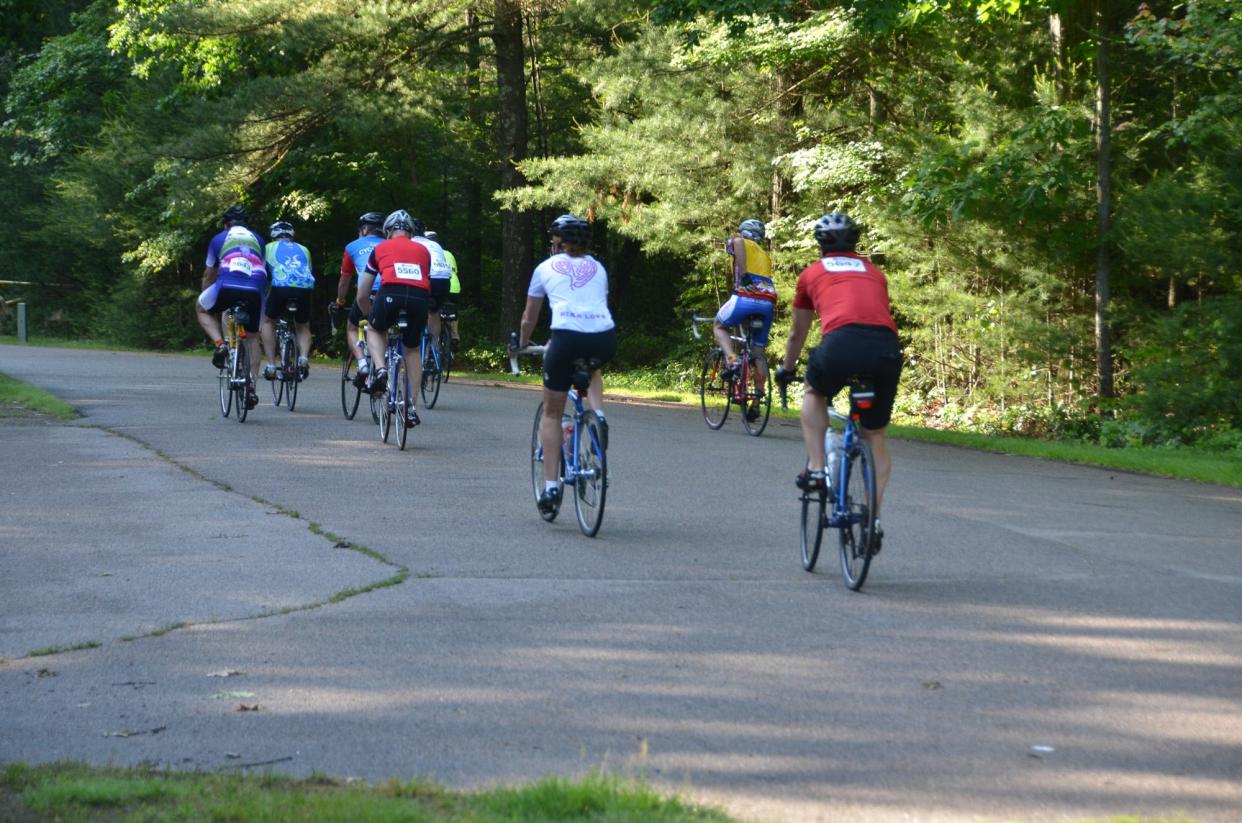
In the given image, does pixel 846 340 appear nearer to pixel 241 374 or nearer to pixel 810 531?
pixel 810 531

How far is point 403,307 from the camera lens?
14.4 m

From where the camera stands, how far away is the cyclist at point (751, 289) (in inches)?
655

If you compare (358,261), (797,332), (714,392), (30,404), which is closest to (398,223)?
(358,261)

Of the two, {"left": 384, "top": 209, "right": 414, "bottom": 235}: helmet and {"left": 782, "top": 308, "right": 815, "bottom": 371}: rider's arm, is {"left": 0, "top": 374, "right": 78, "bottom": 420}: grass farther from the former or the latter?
{"left": 782, "top": 308, "right": 815, "bottom": 371}: rider's arm

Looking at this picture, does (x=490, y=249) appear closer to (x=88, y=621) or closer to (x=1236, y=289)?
(x=1236, y=289)

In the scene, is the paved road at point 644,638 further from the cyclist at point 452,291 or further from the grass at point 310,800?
the cyclist at point 452,291

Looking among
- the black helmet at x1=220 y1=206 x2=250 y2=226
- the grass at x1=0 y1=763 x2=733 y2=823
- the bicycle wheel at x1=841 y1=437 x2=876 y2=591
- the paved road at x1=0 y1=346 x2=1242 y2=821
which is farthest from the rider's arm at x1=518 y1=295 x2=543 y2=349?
the black helmet at x1=220 y1=206 x2=250 y2=226

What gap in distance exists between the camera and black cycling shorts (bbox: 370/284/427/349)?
567 inches

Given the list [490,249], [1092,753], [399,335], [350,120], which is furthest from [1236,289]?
→ [490,249]

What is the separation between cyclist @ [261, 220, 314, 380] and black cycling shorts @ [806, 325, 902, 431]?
1006cm

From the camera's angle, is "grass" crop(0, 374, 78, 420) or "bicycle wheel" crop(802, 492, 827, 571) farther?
"grass" crop(0, 374, 78, 420)

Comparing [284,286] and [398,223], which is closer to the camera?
[398,223]

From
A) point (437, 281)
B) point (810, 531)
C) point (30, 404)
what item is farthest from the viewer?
point (437, 281)

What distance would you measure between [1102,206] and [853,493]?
13696 millimetres
